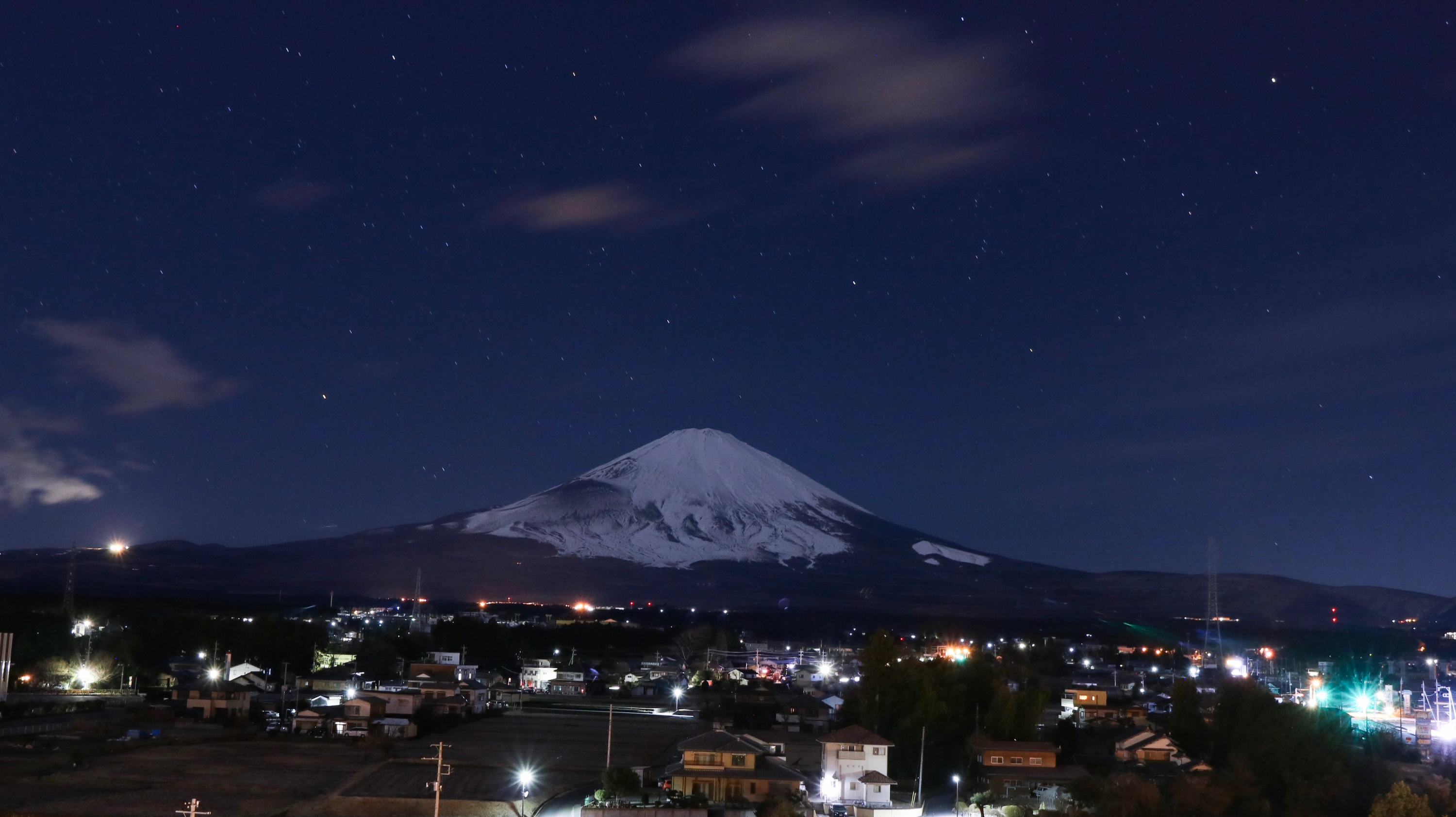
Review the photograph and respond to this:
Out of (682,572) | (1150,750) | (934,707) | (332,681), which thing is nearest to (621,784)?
(934,707)

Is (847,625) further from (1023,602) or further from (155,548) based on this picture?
(155,548)

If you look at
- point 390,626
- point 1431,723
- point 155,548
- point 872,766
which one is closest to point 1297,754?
point 872,766

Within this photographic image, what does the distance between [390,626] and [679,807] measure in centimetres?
4104

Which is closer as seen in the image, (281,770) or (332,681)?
(281,770)

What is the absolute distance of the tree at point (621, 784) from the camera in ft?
52.0

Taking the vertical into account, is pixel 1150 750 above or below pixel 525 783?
above

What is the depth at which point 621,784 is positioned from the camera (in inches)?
629

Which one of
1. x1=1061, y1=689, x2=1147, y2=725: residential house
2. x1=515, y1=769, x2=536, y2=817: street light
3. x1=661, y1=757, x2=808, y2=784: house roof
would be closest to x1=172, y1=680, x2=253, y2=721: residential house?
x1=515, y1=769, x2=536, y2=817: street light

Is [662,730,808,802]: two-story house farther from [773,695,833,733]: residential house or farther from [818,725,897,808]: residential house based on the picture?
[773,695,833,733]: residential house

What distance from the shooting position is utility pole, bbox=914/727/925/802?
18.4 meters

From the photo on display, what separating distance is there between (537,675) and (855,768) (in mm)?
22443

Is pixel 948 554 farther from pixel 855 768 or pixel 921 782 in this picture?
pixel 855 768

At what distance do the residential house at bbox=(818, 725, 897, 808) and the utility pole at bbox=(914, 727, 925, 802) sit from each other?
0.36 metres

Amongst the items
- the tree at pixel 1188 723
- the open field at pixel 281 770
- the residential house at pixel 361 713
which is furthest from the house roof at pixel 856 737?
the residential house at pixel 361 713
